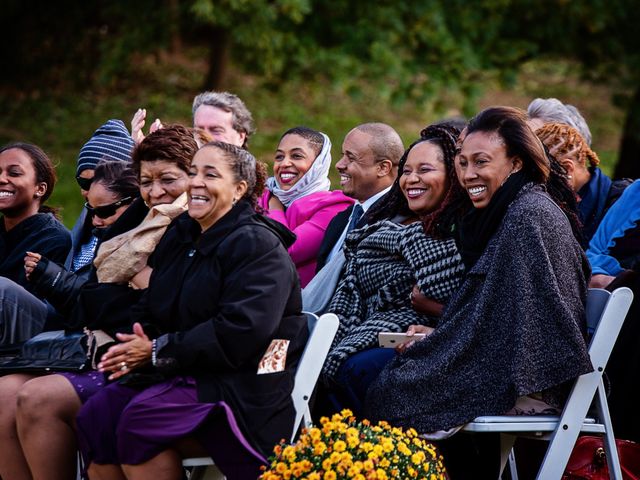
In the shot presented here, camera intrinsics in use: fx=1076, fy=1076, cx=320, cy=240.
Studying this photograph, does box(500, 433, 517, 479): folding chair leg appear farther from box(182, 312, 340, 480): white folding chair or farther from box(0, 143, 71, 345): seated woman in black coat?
box(0, 143, 71, 345): seated woman in black coat

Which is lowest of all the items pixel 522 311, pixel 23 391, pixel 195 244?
pixel 23 391

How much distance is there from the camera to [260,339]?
3.96 metres

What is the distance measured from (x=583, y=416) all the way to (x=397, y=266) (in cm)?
107

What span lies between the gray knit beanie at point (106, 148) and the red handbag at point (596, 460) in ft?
8.90

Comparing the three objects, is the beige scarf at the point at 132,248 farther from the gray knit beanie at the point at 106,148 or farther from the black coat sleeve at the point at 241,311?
the gray knit beanie at the point at 106,148

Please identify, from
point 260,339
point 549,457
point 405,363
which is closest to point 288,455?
point 260,339

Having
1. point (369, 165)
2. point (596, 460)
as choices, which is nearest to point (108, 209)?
point (369, 165)

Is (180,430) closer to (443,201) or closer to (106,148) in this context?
(443,201)

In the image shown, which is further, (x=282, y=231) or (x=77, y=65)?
(x=77, y=65)

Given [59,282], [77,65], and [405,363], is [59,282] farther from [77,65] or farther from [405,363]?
[77,65]

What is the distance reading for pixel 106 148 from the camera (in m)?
5.65

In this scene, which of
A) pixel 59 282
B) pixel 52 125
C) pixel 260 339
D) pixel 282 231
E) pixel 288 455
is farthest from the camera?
pixel 52 125

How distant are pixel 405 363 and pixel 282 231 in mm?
716

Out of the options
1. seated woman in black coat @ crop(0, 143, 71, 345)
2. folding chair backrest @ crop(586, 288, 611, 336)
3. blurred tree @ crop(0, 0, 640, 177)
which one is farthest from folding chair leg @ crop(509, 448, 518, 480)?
blurred tree @ crop(0, 0, 640, 177)
